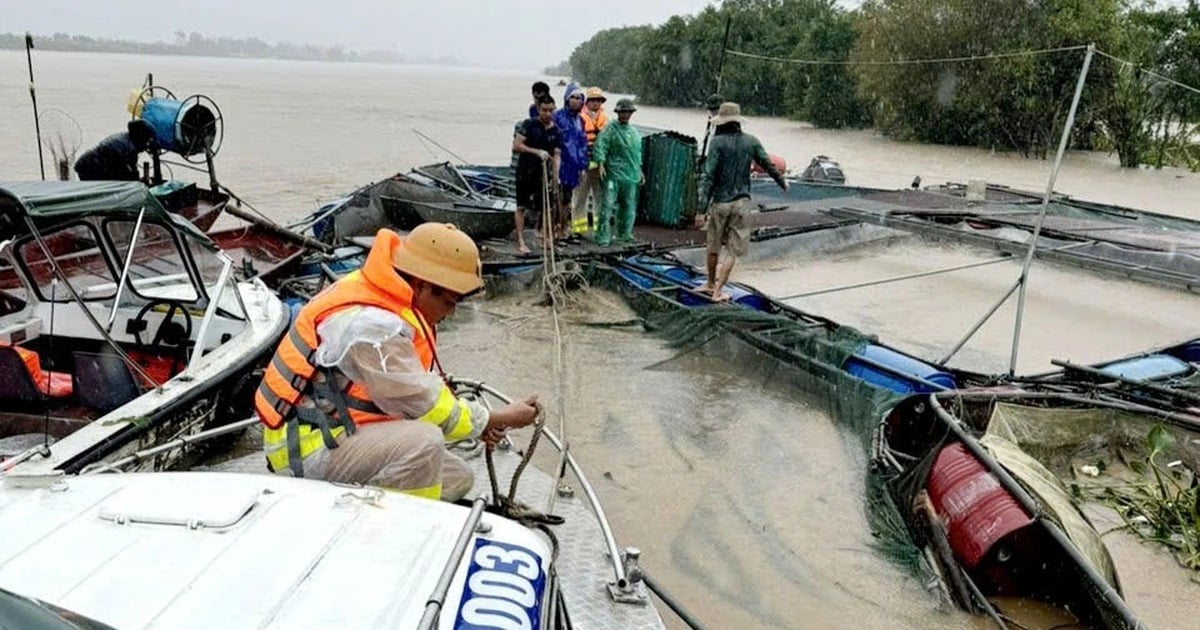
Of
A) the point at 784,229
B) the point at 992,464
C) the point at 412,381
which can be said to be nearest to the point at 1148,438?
the point at 992,464

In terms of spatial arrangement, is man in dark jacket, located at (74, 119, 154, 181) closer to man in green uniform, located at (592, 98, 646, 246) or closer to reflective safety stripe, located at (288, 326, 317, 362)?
man in green uniform, located at (592, 98, 646, 246)

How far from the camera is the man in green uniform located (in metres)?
9.72

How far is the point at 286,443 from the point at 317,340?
0.42 metres

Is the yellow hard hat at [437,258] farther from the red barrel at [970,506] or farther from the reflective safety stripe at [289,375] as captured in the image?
the red barrel at [970,506]

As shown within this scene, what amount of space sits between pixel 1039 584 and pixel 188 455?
4251mm

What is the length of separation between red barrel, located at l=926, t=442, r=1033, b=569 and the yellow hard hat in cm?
281

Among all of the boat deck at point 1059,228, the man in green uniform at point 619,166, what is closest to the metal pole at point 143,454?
the man in green uniform at point 619,166

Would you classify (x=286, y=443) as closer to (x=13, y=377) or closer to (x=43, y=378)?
(x=13, y=377)

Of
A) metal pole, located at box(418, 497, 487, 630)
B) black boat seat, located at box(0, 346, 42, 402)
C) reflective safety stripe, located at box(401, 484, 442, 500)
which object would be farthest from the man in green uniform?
metal pole, located at box(418, 497, 487, 630)

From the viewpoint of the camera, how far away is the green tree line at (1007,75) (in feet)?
84.9

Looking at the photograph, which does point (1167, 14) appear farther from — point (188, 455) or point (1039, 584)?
point (188, 455)

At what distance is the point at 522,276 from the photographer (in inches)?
366

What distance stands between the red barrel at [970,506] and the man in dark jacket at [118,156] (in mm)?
9166

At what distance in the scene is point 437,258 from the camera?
3066 mm
